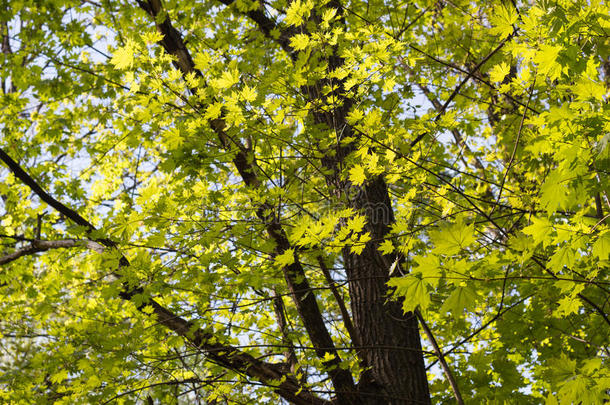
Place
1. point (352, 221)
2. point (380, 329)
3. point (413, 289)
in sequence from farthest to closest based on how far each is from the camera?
point (380, 329)
point (352, 221)
point (413, 289)

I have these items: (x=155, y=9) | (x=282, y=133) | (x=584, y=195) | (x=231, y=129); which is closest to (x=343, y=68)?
(x=282, y=133)

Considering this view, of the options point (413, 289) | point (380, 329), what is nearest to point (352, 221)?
point (413, 289)

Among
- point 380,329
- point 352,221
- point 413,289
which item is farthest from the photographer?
point 380,329

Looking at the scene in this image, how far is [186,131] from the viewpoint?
286 centimetres

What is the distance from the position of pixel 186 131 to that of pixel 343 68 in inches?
39.2

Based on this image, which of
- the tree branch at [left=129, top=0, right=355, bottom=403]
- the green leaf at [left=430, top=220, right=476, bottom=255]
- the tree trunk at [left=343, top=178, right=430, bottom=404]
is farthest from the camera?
the tree trunk at [left=343, top=178, right=430, bottom=404]

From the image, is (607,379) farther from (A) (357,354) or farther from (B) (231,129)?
(B) (231,129)

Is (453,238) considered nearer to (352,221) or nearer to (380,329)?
(352,221)

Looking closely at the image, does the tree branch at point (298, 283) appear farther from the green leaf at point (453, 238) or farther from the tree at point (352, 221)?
the green leaf at point (453, 238)

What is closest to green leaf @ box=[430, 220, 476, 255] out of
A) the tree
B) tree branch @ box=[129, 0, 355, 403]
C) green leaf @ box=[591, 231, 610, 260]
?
the tree

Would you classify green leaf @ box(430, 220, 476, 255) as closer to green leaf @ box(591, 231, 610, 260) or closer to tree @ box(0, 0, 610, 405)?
tree @ box(0, 0, 610, 405)

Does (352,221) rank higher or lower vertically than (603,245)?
higher

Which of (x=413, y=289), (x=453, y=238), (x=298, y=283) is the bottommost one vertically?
(x=413, y=289)

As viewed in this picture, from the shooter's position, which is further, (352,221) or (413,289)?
(352,221)
